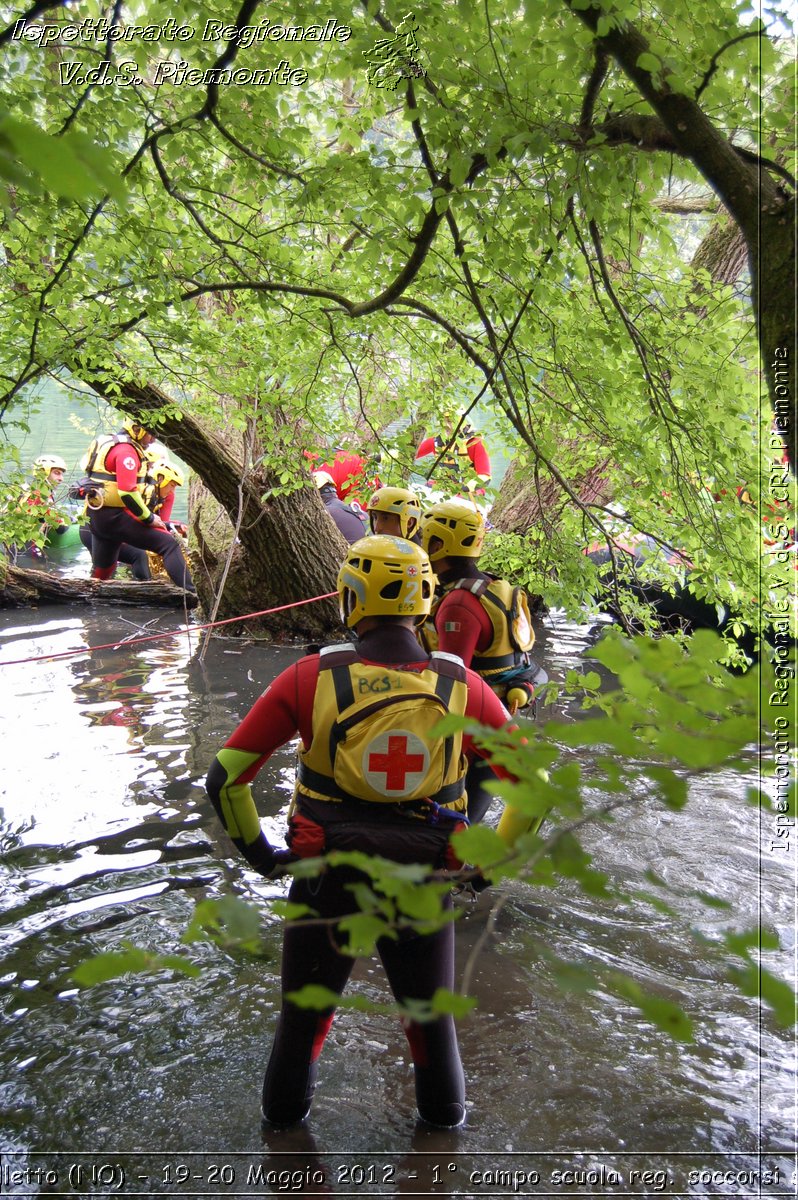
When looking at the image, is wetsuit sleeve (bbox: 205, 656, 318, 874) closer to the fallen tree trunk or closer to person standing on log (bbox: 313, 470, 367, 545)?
person standing on log (bbox: 313, 470, 367, 545)

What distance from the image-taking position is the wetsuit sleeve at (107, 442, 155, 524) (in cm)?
1213

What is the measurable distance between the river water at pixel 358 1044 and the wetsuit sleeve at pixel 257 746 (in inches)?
21.9

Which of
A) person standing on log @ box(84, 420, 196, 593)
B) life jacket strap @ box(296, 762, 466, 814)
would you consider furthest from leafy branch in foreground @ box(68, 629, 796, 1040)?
person standing on log @ box(84, 420, 196, 593)

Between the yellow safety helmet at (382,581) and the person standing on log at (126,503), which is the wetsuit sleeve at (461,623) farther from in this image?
the person standing on log at (126,503)

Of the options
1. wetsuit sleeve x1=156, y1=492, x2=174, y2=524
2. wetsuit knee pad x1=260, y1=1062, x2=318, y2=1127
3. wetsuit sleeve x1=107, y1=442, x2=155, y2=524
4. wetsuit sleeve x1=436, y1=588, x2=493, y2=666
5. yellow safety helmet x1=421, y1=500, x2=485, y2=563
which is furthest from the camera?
wetsuit sleeve x1=156, y1=492, x2=174, y2=524

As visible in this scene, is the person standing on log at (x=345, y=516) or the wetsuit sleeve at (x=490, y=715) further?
the person standing on log at (x=345, y=516)

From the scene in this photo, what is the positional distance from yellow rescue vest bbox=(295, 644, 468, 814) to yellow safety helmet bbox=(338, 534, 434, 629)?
20cm

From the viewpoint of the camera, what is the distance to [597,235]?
380cm

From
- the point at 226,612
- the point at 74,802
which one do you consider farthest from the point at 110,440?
the point at 74,802

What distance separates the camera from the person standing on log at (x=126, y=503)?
12.2m

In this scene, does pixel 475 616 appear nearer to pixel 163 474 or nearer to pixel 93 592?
pixel 163 474

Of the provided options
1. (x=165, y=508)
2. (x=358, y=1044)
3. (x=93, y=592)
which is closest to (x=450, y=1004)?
(x=358, y=1044)

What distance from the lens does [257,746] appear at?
288cm

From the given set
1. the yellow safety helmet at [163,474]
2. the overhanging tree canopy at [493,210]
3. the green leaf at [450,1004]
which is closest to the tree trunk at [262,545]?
the yellow safety helmet at [163,474]
